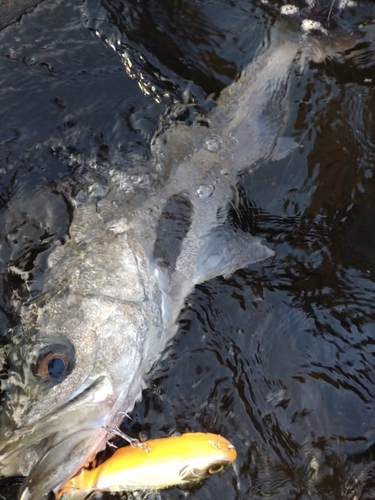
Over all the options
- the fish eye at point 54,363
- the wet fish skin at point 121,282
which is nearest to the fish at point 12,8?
the wet fish skin at point 121,282

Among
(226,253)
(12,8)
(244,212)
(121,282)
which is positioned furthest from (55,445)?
(12,8)

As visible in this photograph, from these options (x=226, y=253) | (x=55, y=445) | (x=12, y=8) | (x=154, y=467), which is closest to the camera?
(x=55, y=445)

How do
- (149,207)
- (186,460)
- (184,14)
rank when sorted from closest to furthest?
1. (186,460)
2. (149,207)
3. (184,14)

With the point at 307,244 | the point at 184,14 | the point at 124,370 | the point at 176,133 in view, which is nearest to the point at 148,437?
the point at 124,370

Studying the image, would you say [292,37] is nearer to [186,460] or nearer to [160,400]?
[160,400]

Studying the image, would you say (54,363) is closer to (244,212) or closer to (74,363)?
(74,363)

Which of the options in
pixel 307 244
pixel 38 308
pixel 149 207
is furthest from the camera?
pixel 307 244
